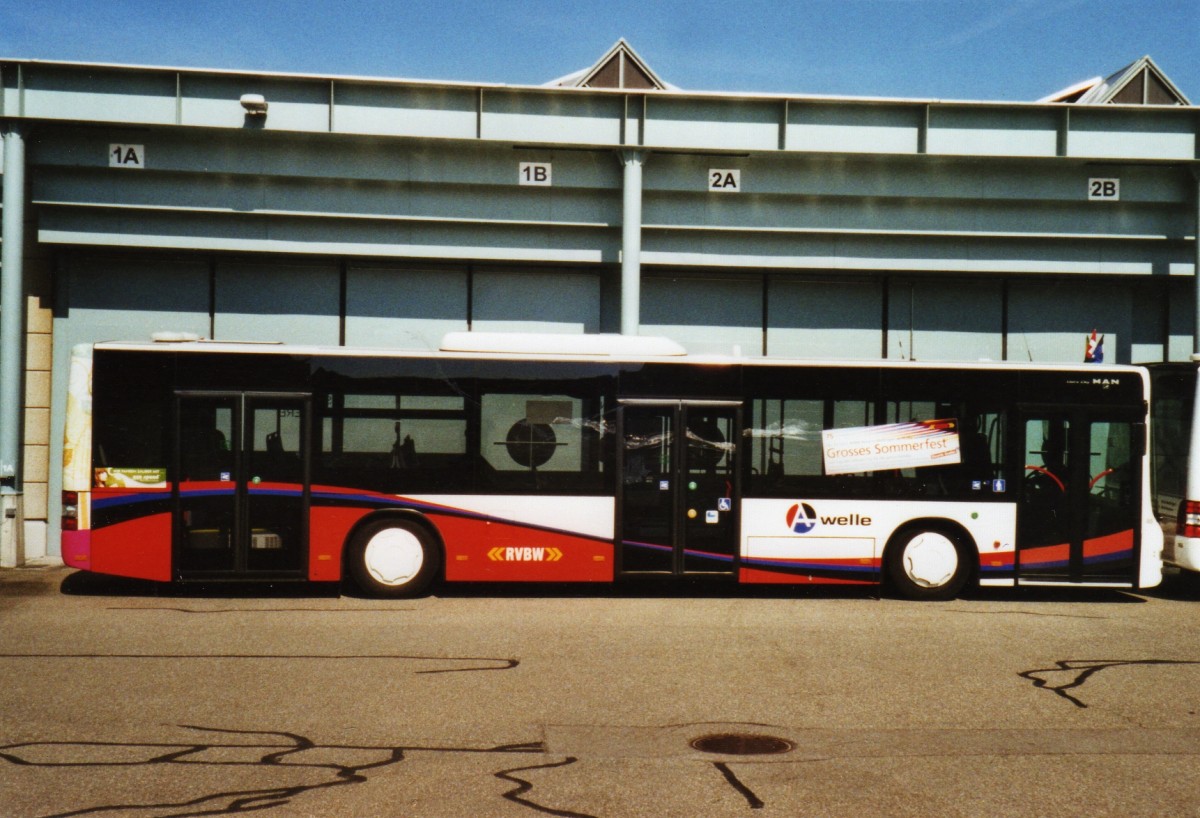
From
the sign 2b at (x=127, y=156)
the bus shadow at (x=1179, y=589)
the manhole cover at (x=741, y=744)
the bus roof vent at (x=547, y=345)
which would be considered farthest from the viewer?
the sign 2b at (x=127, y=156)

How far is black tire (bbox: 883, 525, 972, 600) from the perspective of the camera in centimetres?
1214

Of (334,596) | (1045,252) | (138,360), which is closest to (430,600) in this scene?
(334,596)

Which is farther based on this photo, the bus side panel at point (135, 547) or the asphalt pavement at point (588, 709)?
the bus side panel at point (135, 547)

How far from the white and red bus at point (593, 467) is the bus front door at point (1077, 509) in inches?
0.9

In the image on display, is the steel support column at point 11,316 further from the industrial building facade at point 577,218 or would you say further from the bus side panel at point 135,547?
the bus side panel at point 135,547

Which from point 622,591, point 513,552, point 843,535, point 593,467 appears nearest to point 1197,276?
point 843,535

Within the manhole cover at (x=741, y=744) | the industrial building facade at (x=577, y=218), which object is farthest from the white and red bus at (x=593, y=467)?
the manhole cover at (x=741, y=744)

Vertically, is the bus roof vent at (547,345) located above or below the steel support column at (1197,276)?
below

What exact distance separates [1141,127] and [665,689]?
521 inches

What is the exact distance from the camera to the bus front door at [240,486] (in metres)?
11.6

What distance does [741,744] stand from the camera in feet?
20.7

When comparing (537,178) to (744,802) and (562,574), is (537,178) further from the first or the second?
(744,802)

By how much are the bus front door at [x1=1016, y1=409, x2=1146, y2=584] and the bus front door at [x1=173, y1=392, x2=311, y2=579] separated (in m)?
8.00

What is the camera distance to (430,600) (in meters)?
11.8
